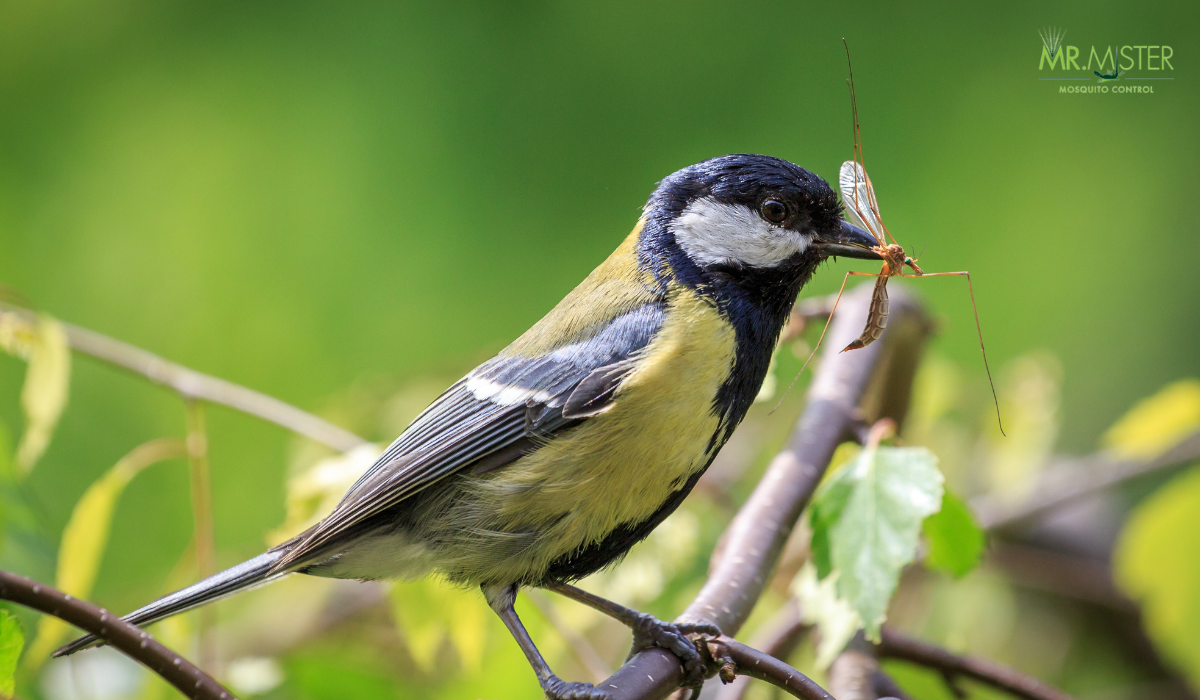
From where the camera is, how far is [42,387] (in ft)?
4.01

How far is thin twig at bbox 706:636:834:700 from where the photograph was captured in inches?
34.5

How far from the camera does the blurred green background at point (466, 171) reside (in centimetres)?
319

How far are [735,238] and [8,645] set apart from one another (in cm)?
96

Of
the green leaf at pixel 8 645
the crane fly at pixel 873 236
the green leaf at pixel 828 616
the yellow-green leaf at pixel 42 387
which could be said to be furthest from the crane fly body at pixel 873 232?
the yellow-green leaf at pixel 42 387

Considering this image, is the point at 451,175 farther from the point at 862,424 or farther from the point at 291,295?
the point at 862,424

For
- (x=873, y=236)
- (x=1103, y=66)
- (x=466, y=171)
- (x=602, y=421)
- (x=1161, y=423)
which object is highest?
(x=466, y=171)

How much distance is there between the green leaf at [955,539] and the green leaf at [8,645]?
0.99m

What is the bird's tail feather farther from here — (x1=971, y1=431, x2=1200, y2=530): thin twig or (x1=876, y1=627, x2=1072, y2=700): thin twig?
(x1=971, y1=431, x2=1200, y2=530): thin twig

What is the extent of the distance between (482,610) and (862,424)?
0.66 metres

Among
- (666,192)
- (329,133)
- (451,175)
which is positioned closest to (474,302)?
(451,175)

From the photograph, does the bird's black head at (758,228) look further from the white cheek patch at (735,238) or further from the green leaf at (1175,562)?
the green leaf at (1175,562)

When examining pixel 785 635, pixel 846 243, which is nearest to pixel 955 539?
pixel 785 635

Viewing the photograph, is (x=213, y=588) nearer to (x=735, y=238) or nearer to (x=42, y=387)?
(x=42, y=387)

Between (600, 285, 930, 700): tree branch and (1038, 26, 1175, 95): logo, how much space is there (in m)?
1.18
